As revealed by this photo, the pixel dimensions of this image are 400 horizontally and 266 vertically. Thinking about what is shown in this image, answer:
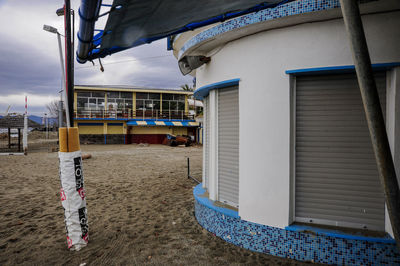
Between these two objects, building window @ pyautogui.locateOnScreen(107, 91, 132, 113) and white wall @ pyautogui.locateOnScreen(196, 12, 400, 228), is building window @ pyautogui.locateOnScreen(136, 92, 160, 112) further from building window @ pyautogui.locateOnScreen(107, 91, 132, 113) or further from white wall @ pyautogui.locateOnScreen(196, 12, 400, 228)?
white wall @ pyautogui.locateOnScreen(196, 12, 400, 228)

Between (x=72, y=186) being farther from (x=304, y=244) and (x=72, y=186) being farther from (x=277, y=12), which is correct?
(x=277, y=12)

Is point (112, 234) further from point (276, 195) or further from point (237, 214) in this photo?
point (276, 195)

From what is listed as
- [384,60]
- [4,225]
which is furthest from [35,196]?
[384,60]

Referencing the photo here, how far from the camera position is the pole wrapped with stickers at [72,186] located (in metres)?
3.95

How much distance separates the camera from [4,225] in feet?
17.0

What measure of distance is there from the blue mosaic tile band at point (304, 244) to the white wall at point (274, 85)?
0.60 feet

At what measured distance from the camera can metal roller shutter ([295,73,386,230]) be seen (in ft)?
11.9

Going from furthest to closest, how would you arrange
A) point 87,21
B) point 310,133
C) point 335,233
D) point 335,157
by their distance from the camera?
point 310,133 → point 335,157 → point 87,21 → point 335,233

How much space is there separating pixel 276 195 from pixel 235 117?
5.39ft

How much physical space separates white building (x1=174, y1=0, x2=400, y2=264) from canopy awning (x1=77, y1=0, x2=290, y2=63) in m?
0.43

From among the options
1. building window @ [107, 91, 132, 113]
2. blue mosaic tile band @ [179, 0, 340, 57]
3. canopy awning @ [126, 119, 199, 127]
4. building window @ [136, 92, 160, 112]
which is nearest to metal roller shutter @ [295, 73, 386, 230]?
blue mosaic tile band @ [179, 0, 340, 57]

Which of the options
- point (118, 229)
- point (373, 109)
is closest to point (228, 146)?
point (118, 229)

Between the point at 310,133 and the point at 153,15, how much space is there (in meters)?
3.02

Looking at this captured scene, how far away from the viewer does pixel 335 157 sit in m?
3.78
